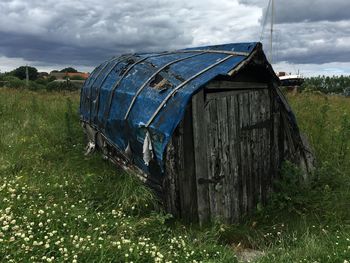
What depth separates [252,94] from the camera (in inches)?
252

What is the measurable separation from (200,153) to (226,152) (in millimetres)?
561

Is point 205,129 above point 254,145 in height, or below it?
above

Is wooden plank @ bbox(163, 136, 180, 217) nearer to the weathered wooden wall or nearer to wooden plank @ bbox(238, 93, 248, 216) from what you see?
the weathered wooden wall

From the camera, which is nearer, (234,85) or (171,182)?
(171,182)

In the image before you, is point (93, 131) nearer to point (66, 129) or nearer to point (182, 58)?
point (66, 129)

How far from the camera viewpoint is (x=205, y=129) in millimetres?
5734

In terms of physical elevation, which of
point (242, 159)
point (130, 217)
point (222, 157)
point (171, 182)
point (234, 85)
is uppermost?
point (234, 85)

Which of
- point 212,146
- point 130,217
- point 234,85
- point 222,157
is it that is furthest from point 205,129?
point 130,217

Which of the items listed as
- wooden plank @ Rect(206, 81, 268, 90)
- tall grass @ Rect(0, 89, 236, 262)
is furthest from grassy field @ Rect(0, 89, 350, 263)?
wooden plank @ Rect(206, 81, 268, 90)

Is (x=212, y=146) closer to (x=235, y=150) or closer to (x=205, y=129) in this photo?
(x=205, y=129)

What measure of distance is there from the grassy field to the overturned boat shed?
32cm

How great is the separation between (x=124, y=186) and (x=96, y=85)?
3.70 metres

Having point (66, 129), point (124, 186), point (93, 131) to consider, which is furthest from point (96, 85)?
point (124, 186)

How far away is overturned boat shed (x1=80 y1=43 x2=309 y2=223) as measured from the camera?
5.49 meters
